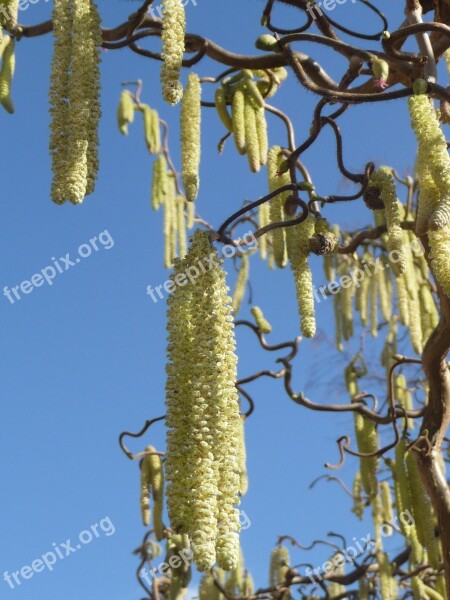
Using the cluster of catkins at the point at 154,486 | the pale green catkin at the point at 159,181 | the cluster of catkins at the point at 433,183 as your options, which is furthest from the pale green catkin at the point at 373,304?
the cluster of catkins at the point at 433,183

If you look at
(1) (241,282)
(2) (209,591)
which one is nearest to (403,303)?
(1) (241,282)

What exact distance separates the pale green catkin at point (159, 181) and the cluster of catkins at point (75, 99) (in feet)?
7.20

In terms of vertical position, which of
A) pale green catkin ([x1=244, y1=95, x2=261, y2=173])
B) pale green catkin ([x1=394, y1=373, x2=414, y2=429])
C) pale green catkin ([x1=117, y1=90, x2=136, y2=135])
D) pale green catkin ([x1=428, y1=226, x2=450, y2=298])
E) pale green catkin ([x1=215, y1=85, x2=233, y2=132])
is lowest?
pale green catkin ([x1=428, y1=226, x2=450, y2=298])

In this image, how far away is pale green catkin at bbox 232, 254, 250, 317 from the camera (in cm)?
468

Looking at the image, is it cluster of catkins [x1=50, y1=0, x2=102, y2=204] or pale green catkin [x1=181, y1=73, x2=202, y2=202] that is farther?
pale green catkin [x1=181, y1=73, x2=202, y2=202]

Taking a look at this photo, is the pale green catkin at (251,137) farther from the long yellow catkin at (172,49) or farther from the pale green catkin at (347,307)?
the pale green catkin at (347,307)

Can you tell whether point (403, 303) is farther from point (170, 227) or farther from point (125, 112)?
point (125, 112)

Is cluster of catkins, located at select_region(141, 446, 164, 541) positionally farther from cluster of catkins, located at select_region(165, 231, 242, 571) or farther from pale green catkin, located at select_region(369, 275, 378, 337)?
cluster of catkins, located at select_region(165, 231, 242, 571)

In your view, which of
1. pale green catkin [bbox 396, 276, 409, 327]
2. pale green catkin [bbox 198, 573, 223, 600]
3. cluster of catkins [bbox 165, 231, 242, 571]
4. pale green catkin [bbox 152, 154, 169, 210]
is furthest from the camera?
pale green catkin [bbox 198, 573, 223, 600]

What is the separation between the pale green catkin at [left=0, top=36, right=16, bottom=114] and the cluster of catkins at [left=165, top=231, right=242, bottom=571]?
4.06 feet

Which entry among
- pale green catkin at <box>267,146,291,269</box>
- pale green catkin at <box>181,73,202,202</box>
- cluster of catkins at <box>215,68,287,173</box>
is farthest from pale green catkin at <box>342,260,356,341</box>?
pale green catkin at <box>181,73,202,202</box>

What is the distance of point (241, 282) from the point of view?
4969mm

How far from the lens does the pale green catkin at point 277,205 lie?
2641 mm

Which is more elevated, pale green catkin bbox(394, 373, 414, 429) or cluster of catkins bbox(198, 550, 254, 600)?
pale green catkin bbox(394, 373, 414, 429)
